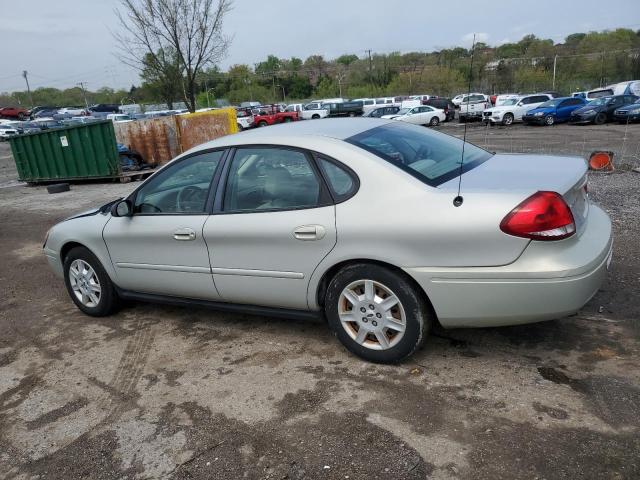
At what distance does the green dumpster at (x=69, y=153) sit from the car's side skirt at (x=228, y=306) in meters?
10.8

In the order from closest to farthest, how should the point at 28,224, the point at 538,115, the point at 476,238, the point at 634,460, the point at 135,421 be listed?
1. the point at 634,460
2. the point at 476,238
3. the point at 135,421
4. the point at 28,224
5. the point at 538,115

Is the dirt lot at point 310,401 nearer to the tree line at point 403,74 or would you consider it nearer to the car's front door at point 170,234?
the car's front door at point 170,234

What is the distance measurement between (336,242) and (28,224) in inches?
335

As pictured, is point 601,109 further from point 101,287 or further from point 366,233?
point 101,287

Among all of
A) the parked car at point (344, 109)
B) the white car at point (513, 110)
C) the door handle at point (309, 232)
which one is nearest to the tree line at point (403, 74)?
the white car at point (513, 110)

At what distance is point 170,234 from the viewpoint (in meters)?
3.95

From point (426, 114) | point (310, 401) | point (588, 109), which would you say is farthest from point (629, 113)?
point (310, 401)

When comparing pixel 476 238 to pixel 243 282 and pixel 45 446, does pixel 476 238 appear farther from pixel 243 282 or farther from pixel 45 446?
pixel 45 446

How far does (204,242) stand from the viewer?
3803mm

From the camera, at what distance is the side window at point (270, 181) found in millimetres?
3451

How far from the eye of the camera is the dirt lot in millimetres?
2547

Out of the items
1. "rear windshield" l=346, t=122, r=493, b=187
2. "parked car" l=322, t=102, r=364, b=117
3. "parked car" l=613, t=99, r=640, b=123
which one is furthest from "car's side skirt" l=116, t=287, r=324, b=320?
"parked car" l=322, t=102, r=364, b=117

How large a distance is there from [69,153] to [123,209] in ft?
40.1

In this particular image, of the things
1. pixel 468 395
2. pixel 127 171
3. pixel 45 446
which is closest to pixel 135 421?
pixel 45 446
